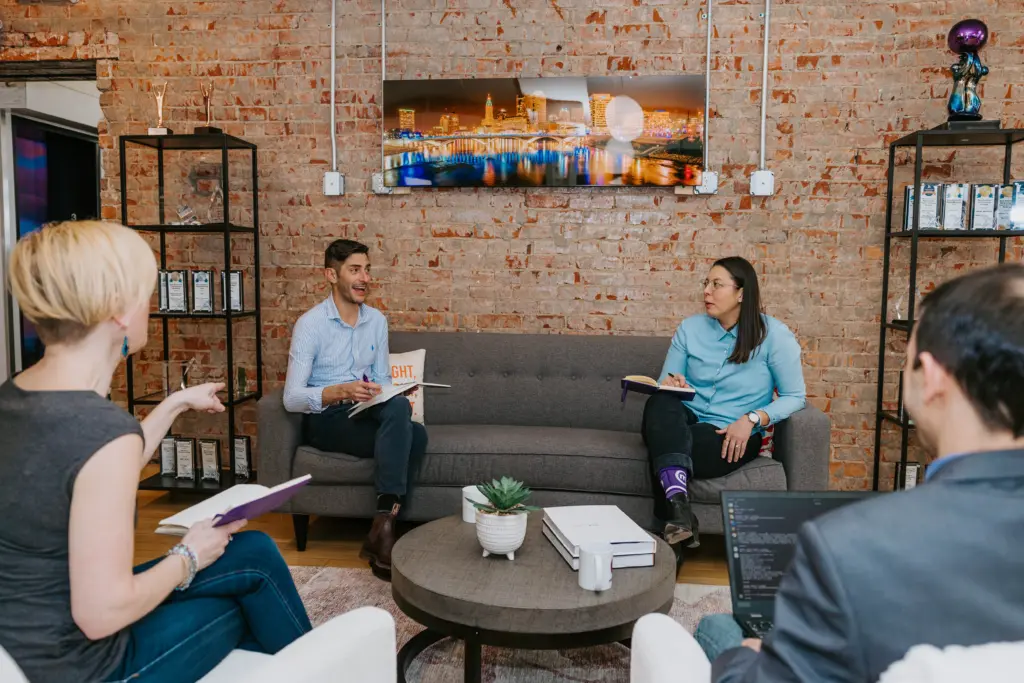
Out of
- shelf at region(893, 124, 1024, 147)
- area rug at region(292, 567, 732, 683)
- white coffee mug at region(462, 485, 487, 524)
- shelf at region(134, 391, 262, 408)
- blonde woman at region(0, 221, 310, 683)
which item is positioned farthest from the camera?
shelf at region(134, 391, 262, 408)

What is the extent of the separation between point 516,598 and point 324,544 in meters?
1.70

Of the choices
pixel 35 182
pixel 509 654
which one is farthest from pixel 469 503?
pixel 35 182

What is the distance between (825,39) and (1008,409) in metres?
3.48

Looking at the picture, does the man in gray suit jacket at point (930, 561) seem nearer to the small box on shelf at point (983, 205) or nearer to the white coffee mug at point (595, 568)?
the white coffee mug at point (595, 568)

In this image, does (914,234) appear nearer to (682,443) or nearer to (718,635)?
(682,443)

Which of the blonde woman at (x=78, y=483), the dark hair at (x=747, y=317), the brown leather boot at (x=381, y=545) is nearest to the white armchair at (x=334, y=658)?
the blonde woman at (x=78, y=483)

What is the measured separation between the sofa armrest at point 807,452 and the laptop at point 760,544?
1.77 m

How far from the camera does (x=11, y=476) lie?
3.83 feet

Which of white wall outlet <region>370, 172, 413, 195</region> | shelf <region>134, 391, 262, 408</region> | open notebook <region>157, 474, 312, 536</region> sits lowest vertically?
shelf <region>134, 391, 262, 408</region>

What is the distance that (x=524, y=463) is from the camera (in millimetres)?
3158

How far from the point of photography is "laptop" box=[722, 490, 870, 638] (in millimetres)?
1287

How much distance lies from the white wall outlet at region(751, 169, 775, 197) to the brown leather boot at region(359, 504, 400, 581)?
7.87 ft

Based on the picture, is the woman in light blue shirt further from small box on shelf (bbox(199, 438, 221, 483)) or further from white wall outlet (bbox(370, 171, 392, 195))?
small box on shelf (bbox(199, 438, 221, 483))

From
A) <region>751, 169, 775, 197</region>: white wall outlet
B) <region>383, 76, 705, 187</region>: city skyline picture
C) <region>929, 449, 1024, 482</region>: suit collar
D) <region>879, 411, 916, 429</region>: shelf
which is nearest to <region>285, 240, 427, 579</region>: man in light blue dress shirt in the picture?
<region>383, 76, 705, 187</region>: city skyline picture
